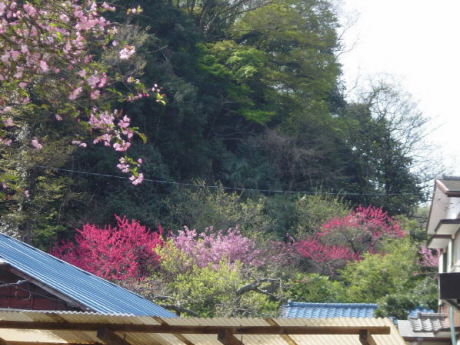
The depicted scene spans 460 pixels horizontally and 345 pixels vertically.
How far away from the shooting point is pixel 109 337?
205 inches

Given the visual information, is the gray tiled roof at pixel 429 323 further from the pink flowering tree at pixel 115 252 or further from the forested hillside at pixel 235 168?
the pink flowering tree at pixel 115 252

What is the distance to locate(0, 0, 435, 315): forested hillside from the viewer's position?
22.1 metres

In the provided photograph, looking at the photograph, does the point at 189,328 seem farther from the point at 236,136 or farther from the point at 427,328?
the point at 236,136

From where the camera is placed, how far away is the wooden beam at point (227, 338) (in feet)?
16.5

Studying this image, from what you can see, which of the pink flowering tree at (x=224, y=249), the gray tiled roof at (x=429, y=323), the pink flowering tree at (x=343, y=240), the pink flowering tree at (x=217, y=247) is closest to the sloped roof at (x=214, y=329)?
the gray tiled roof at (x=429, y=323)

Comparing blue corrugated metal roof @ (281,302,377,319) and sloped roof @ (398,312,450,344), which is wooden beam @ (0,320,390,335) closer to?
sloped roof @ (398,312,450,344)

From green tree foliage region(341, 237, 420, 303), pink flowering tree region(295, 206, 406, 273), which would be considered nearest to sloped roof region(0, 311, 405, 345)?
green tree foliage region(341, 237, 420, 303)

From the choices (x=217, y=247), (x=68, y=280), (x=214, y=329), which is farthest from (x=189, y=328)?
(x=217, y=247)

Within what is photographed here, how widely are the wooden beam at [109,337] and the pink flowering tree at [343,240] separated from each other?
21474mm

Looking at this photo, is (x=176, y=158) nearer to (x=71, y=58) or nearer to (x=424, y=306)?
(x=424, y=306)

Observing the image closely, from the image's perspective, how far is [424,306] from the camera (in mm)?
19266

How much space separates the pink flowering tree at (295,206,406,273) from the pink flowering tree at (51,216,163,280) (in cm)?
593

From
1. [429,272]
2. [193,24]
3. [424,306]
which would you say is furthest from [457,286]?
[193,24]

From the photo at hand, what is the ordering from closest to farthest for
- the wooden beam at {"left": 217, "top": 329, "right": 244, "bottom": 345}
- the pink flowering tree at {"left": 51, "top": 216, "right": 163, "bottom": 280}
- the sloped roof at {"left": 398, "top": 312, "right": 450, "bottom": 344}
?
the wooden beam at {"left": 217, "top": 329, "right": 244, "bottom": 345}, the sloped roof at {"left": 398, "top": 312, "right": 450, "bottom": 344}, the pink flowering tree at {"left": 51, "top": 216, "right": 163, "bottom": 280}
